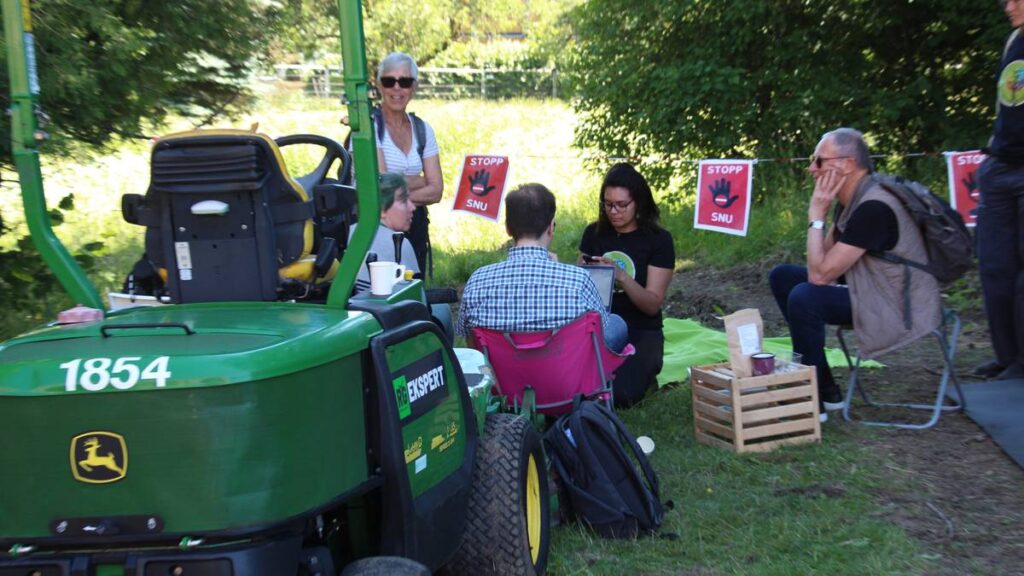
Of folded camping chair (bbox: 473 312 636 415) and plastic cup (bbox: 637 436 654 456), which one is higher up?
folded camping chair (bbox: 473 312 636 415)

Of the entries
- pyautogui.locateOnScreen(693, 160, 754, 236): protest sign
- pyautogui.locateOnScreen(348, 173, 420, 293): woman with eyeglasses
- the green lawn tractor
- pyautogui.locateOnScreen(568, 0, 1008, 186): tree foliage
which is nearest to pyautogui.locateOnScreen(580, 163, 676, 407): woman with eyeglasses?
pyautogui.locateOnScreen(348, 173, 420, 293): woman with eyeglasses

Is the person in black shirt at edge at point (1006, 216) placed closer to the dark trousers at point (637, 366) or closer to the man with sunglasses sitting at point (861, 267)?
the man with sunglasses sitting at point (861, 267)

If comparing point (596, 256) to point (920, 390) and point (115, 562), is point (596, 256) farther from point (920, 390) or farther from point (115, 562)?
point (115, 562)

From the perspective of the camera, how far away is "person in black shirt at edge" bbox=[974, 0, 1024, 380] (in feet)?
18.8

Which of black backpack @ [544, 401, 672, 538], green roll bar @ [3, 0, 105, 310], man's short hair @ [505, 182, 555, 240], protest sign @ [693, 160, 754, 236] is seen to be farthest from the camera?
protest sign @ [693, 160, 754, 236]

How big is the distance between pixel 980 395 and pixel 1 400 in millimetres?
5011

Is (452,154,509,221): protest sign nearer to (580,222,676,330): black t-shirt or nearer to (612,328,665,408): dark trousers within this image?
(580,222,676,330): black t-shirt

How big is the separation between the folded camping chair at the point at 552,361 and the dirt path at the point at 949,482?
1.35m

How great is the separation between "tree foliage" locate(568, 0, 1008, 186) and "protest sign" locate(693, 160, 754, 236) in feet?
10.8

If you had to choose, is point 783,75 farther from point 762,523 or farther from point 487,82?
point 487,82

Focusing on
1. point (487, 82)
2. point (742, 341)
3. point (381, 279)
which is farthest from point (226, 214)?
point (487, 82)

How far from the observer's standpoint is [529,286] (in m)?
4.57

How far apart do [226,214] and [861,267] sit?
3.38 meters

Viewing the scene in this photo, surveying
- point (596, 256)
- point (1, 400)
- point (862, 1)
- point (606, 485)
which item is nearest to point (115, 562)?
point (1, 400)
